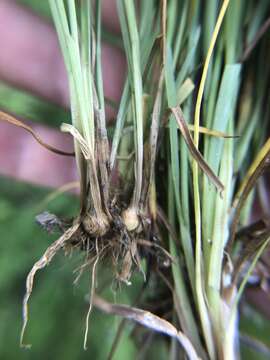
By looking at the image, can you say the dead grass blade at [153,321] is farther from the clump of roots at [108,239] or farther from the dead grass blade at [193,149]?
the dead grass blade at [193,149]

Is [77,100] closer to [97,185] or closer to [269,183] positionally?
[97,185]

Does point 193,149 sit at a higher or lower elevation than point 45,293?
higher

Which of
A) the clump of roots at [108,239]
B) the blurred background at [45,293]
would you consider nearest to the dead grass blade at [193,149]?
the clump of roots at [108,239]

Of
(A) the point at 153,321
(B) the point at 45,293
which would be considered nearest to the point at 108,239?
(A) the point at 153,321

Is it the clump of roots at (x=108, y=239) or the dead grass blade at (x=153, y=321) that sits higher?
the clump of roots at (x=108, y=239)

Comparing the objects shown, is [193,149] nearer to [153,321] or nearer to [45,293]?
[153,321]

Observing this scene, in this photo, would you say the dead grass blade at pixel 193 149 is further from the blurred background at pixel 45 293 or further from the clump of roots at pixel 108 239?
the blurred background at pixel 45 293

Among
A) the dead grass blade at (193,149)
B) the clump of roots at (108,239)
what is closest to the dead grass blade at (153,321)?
the clump of roots at (108,239)

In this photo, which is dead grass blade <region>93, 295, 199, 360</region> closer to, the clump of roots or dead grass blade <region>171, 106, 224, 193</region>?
the clump of roots

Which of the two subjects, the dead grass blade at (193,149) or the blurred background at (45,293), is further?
the blurred background at (45,293)
